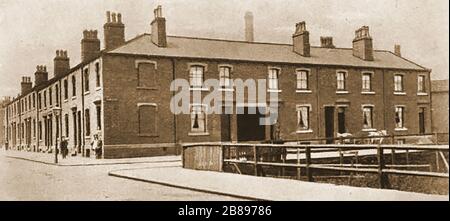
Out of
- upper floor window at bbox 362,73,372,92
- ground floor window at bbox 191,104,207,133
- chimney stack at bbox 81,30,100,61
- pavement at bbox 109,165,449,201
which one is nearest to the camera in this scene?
pavement at bbox 109,165,449,201

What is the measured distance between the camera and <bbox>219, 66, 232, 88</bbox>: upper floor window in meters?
30.1

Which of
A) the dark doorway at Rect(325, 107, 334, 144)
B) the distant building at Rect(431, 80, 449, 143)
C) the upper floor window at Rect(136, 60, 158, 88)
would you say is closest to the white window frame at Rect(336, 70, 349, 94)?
the dark doorway at Rect(325, 107, 334, 144)

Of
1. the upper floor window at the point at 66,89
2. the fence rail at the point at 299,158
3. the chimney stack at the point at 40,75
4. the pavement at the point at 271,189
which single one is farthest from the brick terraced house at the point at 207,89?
the pavement at the point at 271,189

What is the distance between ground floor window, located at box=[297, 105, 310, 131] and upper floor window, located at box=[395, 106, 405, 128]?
7540mm

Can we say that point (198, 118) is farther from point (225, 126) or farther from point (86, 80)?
point (86, 80)

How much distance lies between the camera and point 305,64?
32.6 meters

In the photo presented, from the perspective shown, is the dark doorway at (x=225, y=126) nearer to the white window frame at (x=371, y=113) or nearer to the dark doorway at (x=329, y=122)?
the dark doorway at (x=329, y=122)

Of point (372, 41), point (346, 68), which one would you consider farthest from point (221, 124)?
point (372, 41)

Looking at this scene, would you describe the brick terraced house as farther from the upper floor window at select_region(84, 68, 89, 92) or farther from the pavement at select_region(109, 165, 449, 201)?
the pavement at select_region(109, 165, 449, 201)

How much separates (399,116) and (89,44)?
851 inches

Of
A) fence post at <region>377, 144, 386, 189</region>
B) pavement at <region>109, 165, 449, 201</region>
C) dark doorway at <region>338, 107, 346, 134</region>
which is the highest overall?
dark doorway at <region>338, 107, 346, 134</region>

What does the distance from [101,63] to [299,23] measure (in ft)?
44.6

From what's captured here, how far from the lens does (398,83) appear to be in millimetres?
36562

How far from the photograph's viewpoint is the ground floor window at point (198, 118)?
1141 inches
